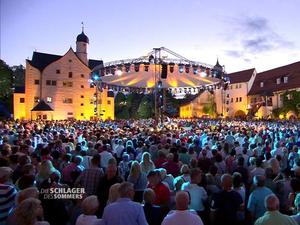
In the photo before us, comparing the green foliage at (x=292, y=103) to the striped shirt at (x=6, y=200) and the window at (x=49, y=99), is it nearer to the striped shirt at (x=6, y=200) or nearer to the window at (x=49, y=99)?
the window at (x=49, y=99)

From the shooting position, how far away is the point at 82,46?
215 ft

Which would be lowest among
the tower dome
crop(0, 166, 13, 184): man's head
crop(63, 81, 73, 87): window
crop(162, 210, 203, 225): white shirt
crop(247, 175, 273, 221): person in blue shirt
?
crop(247, 175, 273, 221): person in blue shirt

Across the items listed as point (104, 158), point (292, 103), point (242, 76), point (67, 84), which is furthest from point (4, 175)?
point (242, 76)

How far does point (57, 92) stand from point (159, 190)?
5384 cm

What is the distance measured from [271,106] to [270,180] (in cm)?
5461

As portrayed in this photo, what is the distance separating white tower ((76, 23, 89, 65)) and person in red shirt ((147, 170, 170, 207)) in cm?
6076

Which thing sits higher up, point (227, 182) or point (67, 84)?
point (67, 84)

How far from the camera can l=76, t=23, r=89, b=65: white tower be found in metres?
64.8

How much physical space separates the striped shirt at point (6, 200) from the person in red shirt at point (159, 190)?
2209mm

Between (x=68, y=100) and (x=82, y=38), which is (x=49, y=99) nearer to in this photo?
(x=68, y=100)

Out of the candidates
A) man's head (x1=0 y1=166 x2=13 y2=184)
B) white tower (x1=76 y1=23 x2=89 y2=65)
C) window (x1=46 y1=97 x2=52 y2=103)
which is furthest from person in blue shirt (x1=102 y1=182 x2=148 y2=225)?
white tower (x1=76 y1=23 x2=89 y2=65)

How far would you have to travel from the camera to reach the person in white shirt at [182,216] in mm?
4027

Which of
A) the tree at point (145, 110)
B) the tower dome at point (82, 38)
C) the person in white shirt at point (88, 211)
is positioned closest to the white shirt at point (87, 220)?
the person in white shirt at point (88, 211)

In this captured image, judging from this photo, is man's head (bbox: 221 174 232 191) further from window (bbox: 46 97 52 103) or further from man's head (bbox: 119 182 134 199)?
window (bbox: 46 97 52 103)
